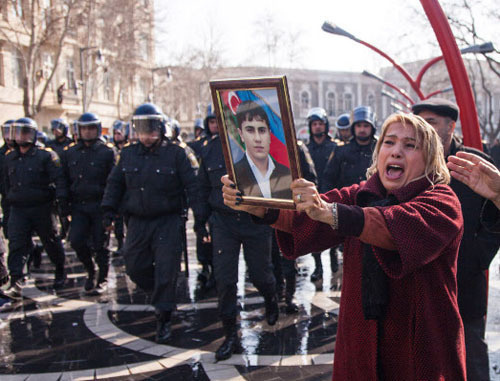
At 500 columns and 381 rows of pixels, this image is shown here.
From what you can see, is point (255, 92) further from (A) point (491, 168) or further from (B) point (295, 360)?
(B) point (295, 360)

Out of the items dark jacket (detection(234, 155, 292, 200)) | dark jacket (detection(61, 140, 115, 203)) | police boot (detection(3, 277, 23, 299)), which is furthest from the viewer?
dark jacket (detection(61, 140, 115, 203))

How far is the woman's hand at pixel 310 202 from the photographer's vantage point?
2.08 m

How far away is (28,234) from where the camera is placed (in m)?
7.01

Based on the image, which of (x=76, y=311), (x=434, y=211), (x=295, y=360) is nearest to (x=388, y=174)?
(x=434, y=211)

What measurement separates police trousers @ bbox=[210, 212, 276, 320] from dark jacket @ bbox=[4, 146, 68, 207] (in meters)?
3.01

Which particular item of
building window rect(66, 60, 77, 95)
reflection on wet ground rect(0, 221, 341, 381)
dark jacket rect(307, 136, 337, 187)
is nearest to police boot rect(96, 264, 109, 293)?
reflection on wet ground rect(0, 221, 341, 381)

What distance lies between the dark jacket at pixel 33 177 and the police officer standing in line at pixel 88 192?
0.18 metres

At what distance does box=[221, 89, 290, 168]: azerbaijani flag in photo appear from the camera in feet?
7.07

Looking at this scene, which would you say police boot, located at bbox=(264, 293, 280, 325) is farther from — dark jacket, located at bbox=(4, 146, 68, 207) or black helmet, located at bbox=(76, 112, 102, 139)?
black helmet, located at bbox=(76, 112, 102, 139)

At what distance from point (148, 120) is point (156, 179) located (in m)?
0.62

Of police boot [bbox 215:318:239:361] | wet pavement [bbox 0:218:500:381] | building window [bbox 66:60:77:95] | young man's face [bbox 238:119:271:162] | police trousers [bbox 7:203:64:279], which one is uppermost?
building window [bbox 66:60:77:95]

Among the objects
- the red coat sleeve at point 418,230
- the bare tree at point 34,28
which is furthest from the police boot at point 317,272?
the bare tree at point 34,28

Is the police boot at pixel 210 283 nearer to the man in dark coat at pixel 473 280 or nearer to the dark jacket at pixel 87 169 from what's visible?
the dark jacket at pixel 87 169

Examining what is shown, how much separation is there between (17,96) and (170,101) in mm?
14087
